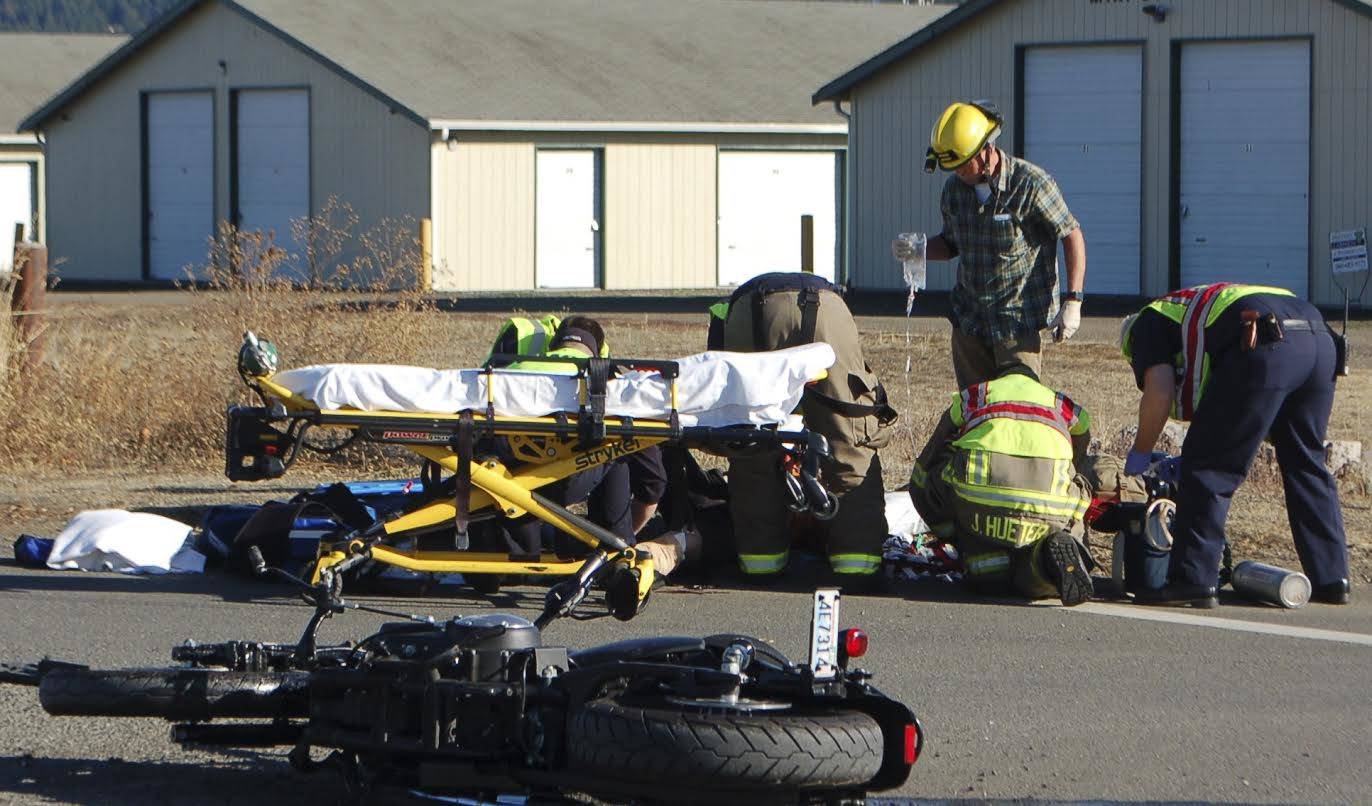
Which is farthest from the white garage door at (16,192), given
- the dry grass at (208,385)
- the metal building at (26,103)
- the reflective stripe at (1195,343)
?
the reflective stripe at (1195,343)

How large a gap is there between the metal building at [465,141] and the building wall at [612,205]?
4 cm

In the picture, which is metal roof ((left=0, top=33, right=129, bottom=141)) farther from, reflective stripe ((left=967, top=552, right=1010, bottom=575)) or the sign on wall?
reflective stripe ((left=967, top=552, right=1010, bottom=575))

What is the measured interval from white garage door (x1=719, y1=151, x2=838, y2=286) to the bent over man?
28326 millimetres

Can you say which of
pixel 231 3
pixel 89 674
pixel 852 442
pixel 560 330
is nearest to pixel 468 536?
pixel 560 330

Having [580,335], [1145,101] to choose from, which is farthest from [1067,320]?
[1145,101]

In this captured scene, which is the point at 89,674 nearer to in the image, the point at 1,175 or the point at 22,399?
the point at 22,399

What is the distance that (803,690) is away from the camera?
15.6 ft

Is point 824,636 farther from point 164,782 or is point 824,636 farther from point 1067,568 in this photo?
point 1067,568

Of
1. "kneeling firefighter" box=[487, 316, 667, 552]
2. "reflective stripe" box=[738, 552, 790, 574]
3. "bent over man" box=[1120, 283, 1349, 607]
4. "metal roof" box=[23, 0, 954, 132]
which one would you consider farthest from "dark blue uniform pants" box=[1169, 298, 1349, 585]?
"metal roof" box=[23, 0, 954, 132]

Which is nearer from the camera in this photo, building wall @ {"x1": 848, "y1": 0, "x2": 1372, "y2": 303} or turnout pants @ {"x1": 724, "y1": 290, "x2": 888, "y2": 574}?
turnout pants @ {"x1": 724, "y1": 290, "x2": 888, "y2": 574}

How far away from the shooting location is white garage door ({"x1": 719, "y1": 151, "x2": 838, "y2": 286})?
3675 cm

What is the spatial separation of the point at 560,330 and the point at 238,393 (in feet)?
16.0

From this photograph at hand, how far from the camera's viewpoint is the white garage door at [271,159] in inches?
1369

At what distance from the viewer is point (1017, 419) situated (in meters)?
8.33
